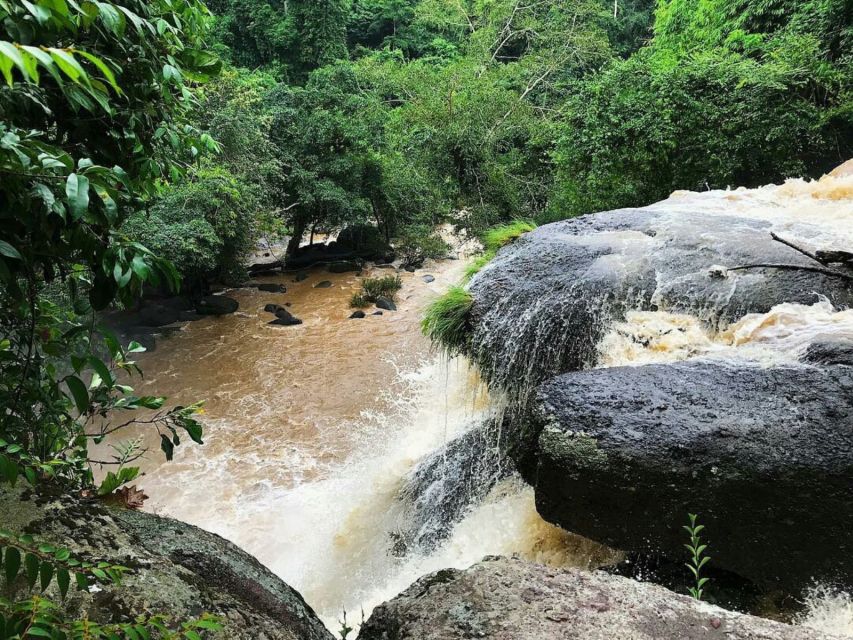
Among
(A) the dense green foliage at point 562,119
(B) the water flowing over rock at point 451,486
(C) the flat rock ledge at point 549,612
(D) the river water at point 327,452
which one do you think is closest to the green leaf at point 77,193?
(C) the flat rock ledge at point 549,612

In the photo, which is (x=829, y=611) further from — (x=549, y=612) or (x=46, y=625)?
(x=46, y=625)

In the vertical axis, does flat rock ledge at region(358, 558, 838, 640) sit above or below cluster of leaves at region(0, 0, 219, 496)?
below

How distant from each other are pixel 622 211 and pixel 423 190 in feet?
26.4

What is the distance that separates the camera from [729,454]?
279 centimetres

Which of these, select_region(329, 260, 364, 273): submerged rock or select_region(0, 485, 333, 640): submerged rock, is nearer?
select_region(0, 485, 333, 640): submerged rock

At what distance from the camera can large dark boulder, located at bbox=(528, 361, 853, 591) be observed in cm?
268

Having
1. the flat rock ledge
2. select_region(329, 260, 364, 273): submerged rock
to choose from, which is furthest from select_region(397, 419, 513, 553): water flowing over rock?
select_region(329, 260, 364, 273): submerged rock

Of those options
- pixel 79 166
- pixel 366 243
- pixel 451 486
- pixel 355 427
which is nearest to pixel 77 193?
pixel 79 166

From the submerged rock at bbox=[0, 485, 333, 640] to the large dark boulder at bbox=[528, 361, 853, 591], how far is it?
66.4 inches

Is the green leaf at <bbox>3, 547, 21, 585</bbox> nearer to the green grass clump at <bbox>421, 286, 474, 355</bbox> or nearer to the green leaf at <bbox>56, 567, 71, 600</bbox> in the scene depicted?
the green leaf at <bbox>56, 567, 71, 600</bbox>

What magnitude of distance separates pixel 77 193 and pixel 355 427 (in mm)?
6919

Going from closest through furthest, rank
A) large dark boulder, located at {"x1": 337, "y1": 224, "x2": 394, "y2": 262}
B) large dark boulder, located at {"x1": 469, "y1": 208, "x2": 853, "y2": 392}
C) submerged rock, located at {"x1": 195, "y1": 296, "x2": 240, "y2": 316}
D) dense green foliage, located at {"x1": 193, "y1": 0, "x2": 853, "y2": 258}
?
large dark boulder, located at {"x1": 469, "y1": 208, "x2": 853, "y2": 392}, dense green foliage, located at {"x1": 193, "y1": 0, "x2": 853, "y2": 258}, submerged rock, located at {"x1": 195, "y1": 296, "x2": 240, "y2": 316}, large dark boulder, located at {"x1": 337, "y1": 224, "x2": 394, "y2": 262}

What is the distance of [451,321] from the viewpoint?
4996 mm

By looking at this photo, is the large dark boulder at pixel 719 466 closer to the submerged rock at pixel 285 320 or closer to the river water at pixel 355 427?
the river water at pixel 355 427
